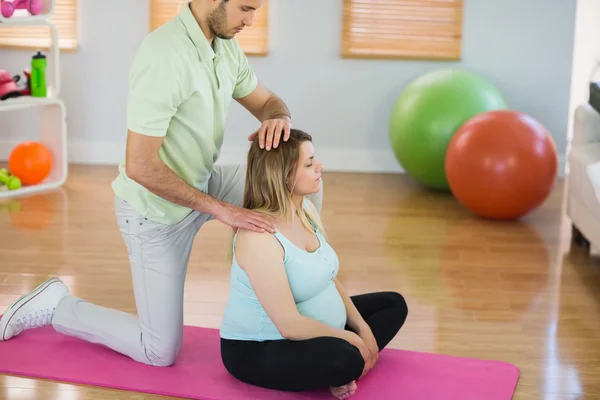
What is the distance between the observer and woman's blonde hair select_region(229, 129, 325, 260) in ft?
7.84

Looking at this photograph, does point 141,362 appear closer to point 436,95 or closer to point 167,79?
point 167,79

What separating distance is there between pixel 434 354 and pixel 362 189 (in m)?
2.24

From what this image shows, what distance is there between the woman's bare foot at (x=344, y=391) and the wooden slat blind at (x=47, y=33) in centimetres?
341

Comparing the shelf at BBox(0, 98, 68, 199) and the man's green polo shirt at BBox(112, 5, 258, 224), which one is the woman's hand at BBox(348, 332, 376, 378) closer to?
the man's green polo shirt at BBox(112, 5, 258, 224)

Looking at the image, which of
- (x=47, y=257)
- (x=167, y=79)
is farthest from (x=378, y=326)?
(x=47, y=257)

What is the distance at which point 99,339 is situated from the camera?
8.73 ft

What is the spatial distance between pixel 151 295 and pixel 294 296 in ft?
1.39

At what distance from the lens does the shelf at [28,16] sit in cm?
440

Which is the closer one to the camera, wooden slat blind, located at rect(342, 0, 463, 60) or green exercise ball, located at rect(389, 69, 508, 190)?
green exercise ball, located at rect(389, 69, 508, 190)

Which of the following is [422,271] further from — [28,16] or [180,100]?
[28,16]

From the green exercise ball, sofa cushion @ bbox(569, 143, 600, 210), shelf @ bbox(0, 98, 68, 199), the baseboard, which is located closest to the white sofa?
sofa cushion @ bbox(569, 143, 600, 210)

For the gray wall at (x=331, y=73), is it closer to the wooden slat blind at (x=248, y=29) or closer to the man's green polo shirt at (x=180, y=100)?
the wooden slat blind at (x=248, y=29)

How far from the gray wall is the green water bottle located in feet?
1.95

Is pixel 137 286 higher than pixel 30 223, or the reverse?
pixel 137 286
